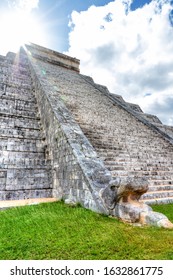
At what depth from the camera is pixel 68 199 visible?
15.9 ft

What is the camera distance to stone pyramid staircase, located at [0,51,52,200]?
18.1 feet

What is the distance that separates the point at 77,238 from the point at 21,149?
4060 millimetres

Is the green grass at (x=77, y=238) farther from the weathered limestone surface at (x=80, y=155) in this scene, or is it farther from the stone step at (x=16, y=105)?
the stone step at (x=16, y=105)

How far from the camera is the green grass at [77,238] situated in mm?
2422

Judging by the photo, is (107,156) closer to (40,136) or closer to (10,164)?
(40,136)

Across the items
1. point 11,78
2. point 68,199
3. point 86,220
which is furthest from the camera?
point 11,78

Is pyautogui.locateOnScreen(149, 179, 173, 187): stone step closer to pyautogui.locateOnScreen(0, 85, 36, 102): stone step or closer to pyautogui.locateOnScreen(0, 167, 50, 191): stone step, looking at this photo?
pyautogui.locateOnScreen(0, 167, 50, 191): stone step

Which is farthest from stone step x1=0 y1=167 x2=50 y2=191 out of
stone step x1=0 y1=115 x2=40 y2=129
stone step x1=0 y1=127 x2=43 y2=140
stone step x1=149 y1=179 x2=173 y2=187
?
stone step x1=149 y1=179 x2=173 y2=187

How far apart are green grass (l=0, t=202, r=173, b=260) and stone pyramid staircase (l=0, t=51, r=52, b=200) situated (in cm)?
173

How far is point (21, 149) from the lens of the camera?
20.6 ft

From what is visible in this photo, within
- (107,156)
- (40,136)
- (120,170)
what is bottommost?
(120,170)
